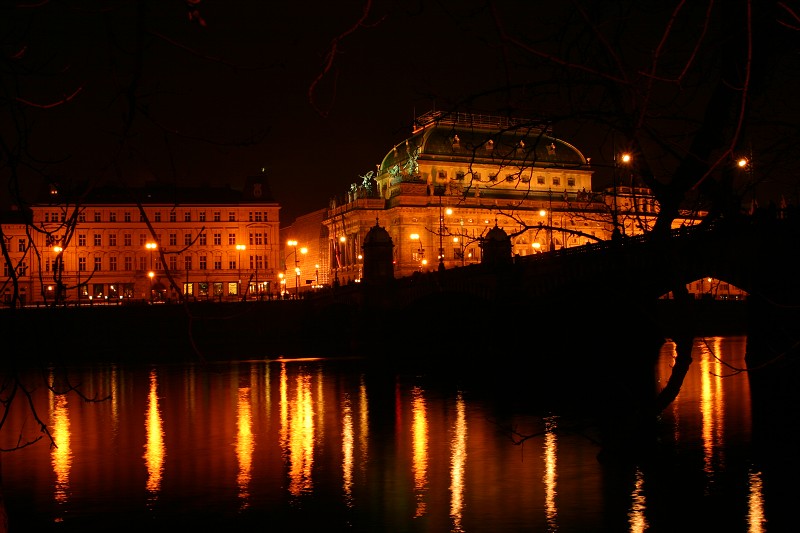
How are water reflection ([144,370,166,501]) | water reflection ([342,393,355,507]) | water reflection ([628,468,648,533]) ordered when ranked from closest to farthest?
water reflection ([628,468,648,533]), water reflection ([342,393,355,507]), water reflection ([144,370,166,501])

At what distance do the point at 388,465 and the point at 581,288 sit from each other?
73.9 feet

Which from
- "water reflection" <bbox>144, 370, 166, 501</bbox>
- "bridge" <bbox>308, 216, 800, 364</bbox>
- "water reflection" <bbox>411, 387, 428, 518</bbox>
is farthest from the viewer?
"water reflection" <bbox>144, 370, 166, 501</bbox>

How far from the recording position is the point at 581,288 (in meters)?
47.1

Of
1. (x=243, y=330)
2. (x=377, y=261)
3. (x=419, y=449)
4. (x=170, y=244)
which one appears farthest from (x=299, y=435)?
(x=170, y=244)

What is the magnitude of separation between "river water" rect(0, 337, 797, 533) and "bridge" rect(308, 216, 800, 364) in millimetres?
2029

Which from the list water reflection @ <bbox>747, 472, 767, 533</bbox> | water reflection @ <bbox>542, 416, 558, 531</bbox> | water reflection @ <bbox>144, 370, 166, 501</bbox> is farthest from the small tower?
water reflection @ <bbox>747, 472, 767, 533</bbox>

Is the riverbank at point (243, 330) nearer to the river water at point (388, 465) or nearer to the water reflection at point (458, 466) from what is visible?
the river water at point (388, 465)

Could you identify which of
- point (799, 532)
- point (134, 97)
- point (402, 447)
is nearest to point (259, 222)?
point (402, 447)

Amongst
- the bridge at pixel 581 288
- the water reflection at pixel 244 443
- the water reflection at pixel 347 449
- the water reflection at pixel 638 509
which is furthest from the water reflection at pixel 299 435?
the bridge at pixel 581 288

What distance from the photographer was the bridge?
1653 cm

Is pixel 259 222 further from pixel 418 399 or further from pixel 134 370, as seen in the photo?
pixel 418 399

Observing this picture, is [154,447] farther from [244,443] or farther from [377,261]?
[377,261]

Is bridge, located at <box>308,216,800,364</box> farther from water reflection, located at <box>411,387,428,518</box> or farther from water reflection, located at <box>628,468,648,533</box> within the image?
water reflection, located at <box>411,387,428,518</box>

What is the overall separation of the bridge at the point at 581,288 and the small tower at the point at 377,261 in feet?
2.78
